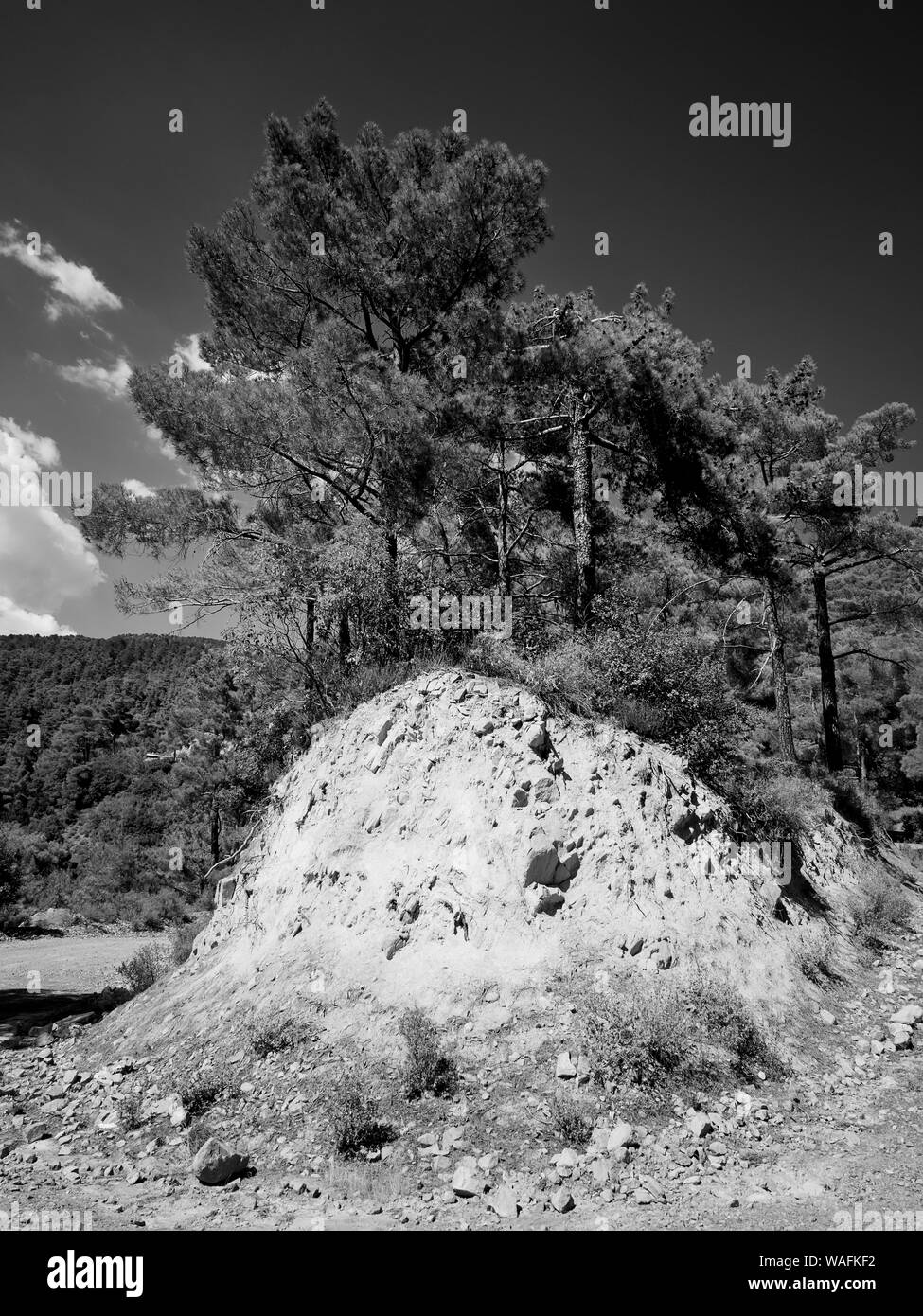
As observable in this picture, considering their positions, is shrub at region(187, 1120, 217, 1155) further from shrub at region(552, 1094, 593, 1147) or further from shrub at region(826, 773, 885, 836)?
shrub at region(826, 773, 885, 836)

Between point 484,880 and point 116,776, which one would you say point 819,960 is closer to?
point 484,880

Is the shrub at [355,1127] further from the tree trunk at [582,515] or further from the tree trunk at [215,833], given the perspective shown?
the tree trunk at [215,833]

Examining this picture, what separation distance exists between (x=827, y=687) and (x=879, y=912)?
850 centimetres

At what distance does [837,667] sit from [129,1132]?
119 feet


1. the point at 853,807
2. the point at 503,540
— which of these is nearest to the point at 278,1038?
the point at 503,540

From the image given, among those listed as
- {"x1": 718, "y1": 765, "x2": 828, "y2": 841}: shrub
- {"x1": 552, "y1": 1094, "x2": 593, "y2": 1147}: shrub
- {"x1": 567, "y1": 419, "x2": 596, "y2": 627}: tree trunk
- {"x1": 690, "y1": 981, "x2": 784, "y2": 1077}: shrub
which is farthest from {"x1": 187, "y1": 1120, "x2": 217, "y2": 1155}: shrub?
{"x1": 567, "y1": 419, "x2": 596, "y2": 627}: tree trunk

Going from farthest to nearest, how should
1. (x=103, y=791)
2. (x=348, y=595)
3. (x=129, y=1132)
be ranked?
(x=103, y=791), (x=348, y=595), (x=129, y=1132)

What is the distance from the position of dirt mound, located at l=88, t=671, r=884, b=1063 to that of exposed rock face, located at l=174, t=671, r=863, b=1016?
0.08ft

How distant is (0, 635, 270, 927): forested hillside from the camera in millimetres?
26688

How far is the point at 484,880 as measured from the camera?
326 inches

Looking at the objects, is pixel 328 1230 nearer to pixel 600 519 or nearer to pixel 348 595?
pixel 348 595

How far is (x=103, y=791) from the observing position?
68.9m

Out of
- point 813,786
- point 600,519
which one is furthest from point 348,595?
point 813,786

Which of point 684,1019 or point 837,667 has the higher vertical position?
point 837,667
